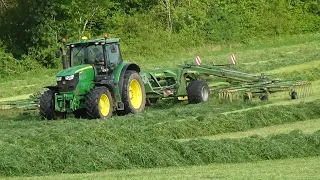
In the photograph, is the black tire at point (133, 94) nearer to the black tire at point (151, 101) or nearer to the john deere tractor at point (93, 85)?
the john deere tractor at point (93, 85)

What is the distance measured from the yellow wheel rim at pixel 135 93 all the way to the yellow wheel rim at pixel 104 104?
1237 mm

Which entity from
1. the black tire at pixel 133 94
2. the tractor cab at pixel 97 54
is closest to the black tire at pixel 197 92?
the black tire at pixel 133 94

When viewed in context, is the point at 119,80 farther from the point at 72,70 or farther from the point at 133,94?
the point at 72,70

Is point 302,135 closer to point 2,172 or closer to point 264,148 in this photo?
point 264,148

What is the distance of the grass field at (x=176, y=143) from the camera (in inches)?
488

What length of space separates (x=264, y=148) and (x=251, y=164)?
2.51ft

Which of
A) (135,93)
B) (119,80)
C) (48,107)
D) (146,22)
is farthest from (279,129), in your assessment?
(146,22)

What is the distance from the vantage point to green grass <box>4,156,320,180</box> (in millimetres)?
11266

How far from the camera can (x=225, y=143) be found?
537 inches

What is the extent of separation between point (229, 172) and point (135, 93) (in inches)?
349

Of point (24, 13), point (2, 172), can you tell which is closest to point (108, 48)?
point (2, 172)

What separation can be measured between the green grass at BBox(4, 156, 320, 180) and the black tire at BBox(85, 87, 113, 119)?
5.82m

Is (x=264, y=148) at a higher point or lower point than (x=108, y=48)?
lower

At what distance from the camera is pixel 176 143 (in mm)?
13531
